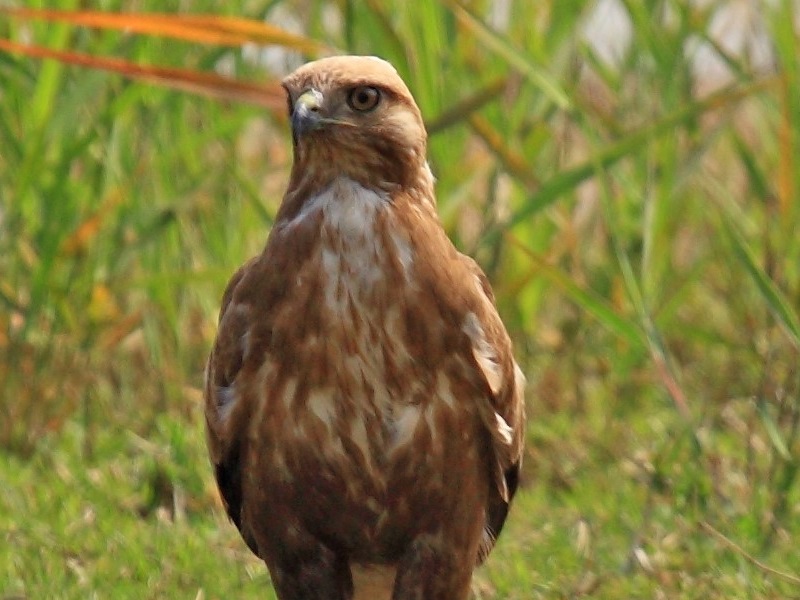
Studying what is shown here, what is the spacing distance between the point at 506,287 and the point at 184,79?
1.60m

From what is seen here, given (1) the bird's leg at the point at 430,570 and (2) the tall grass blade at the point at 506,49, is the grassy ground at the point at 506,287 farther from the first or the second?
(1) the bird's leg at the point at 430,570

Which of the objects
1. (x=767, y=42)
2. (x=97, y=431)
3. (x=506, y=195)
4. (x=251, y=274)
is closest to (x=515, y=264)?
(x=506, y=195)

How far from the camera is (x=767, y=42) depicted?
6531mm

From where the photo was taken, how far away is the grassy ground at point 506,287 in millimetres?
5332

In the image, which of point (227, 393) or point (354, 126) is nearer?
point (354, 126)

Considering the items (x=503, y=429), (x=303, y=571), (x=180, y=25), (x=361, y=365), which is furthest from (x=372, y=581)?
(x=180, y=25)

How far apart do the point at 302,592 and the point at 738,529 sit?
1.56 m

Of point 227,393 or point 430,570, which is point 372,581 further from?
point 227,393

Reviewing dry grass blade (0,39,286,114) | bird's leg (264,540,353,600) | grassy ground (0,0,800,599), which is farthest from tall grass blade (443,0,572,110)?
bird's leg (264,540,353,600)

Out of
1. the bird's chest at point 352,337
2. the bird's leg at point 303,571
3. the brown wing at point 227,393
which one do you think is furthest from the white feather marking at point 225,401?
the bird's leg at point 303,571

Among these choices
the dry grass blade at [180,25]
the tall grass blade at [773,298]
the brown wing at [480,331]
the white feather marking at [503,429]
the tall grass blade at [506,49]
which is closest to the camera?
the brown wing at [480,331]

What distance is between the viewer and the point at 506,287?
6453 mm

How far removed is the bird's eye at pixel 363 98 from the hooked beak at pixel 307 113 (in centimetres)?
9

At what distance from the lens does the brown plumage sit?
13.9 feet
